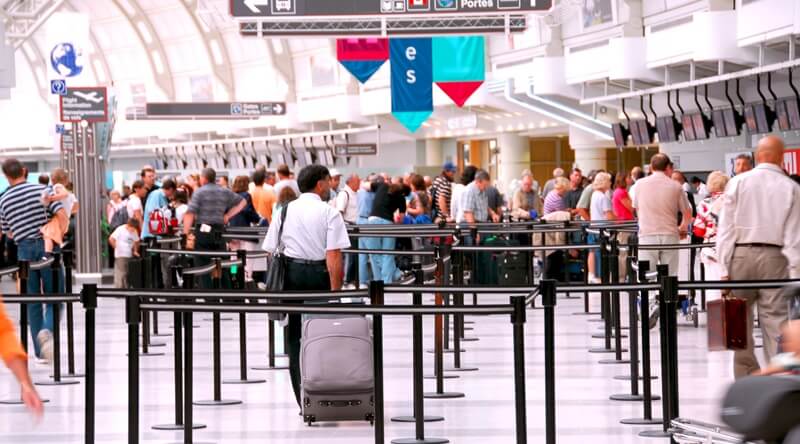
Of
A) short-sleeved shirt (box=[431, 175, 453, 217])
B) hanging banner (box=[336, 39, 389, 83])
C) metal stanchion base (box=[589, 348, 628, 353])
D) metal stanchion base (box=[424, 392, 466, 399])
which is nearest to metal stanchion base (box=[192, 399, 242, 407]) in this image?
metal stanchion base (box=[424, 392, 466, 399])

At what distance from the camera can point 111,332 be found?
1485cm

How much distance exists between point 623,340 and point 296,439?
226 inches

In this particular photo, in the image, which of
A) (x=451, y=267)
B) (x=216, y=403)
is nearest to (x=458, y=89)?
(x=451, y=267)

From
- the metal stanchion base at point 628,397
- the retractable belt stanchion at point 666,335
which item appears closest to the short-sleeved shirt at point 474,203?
the metal stanchion base at point 628,397

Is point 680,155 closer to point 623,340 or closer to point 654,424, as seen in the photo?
point 623,340

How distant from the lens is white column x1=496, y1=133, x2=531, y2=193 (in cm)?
4066

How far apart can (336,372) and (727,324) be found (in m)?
2.32

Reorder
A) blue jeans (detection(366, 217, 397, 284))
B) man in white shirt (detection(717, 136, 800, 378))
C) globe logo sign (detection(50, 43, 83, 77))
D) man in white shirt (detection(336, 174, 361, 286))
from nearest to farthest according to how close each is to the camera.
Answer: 1. man in white shirt (detection(717, 136, 800, 378))
2. blue jeans (detection(366, 217, 397, 284))
3. man in white shirt (detection(336, 174, 361, 286))
4. globe logo sign (detection(50, 43, 83, 77))

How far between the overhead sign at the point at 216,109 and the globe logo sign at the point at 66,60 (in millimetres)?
19327

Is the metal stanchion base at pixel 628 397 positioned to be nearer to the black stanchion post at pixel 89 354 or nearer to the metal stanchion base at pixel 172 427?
the metal stanchion base at pixel 172 427

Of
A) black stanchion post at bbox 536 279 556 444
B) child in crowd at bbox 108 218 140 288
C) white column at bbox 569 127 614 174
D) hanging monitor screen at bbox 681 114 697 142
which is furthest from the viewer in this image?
white column at bbox 569 127 614 174

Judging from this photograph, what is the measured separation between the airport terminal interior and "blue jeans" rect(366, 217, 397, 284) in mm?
40

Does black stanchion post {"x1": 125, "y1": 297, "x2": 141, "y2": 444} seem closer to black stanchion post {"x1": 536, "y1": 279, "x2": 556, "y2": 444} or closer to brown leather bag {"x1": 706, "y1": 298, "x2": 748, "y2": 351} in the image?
black stanchion post {"x1": 536, "y1": 279, "x2": 556, "y2": 444}

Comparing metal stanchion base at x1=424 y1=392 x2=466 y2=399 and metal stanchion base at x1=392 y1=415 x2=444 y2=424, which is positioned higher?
metal stanchion base at x1=424 y1=392 x2=466 y2=399
